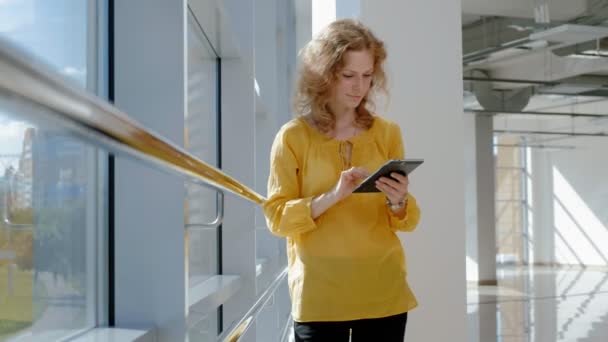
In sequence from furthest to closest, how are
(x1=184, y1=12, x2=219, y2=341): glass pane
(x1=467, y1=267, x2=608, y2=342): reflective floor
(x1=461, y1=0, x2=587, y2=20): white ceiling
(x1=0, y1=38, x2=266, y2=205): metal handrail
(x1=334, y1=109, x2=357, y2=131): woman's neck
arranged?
(x1=461, y1=0, x2=587, y2=20): white ceiling → (x1=467, y1=267, x2=608, y2=342): reflective floor → (x1=184, y1=12, x2=219, y2=341): glass pane → (x1=334, y1=109, x2=357, y2=131): woman's neck → (x1=0, y1=38, x2=266, y2=205): metal handrail

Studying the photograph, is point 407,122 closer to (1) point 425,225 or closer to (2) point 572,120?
(1) point 425,225

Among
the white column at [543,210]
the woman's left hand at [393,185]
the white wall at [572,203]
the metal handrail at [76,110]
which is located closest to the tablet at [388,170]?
the woman's left hand at [393,185]

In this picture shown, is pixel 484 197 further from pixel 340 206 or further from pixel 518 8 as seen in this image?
pixel 340 206

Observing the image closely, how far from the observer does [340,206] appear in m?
1.75

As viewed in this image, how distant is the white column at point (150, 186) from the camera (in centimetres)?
195

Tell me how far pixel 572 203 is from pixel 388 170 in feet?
74.3

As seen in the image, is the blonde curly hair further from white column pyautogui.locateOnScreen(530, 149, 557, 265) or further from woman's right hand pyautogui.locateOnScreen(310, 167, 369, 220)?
white column pyautogui.locateOnScreen(530, 149, 557, 265)

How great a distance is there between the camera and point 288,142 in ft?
5.84

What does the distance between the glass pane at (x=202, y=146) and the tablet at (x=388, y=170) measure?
186 cm

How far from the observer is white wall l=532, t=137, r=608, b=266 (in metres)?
22.0

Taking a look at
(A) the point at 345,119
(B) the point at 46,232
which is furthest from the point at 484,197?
(B) the point at 46,232

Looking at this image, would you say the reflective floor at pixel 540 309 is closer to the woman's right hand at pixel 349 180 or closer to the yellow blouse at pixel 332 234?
the yellow blouse at pixel 332 234

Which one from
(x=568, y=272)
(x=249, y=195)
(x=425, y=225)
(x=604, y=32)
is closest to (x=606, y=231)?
(x=568, y=272)

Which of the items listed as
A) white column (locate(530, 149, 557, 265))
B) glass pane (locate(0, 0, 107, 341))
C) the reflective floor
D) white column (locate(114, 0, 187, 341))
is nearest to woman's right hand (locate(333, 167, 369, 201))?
Result: white column (locate(114, 0, 187, 341))
